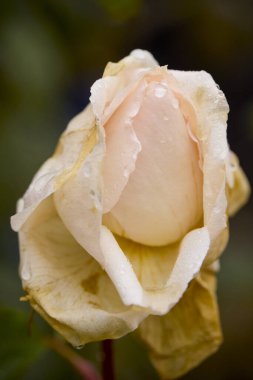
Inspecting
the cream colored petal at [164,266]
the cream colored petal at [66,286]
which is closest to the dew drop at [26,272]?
the cream colored petal at [66,286]

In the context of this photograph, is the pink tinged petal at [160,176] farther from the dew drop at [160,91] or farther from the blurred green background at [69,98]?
the blurred green background at [69,98]

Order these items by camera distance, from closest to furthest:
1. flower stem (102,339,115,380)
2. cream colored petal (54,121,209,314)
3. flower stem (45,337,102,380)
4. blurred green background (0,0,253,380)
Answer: cream colored petal (54,121,209,314) < flower stem (102,339,115,380) < flower stem (45,337,102,380) < blurred green background (0,0,253,380)

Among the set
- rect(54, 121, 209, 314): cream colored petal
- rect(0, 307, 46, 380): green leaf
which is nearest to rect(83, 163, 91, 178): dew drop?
rect(54, 121, 209, 314): cream colored petal

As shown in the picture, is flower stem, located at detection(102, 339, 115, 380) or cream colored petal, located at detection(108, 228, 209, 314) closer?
cream colored petal, located at detection(108, 228, 209, 314)

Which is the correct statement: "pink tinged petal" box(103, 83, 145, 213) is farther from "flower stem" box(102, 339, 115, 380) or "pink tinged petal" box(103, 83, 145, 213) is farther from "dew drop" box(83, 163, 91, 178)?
"flower stem" box(102, 339, 115, 380)

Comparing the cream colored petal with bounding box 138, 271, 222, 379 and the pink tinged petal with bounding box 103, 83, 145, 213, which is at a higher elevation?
the pink tinged petal with bounding box 103, 83, 145, 213

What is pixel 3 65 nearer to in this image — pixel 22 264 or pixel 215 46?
pixel 215 46
